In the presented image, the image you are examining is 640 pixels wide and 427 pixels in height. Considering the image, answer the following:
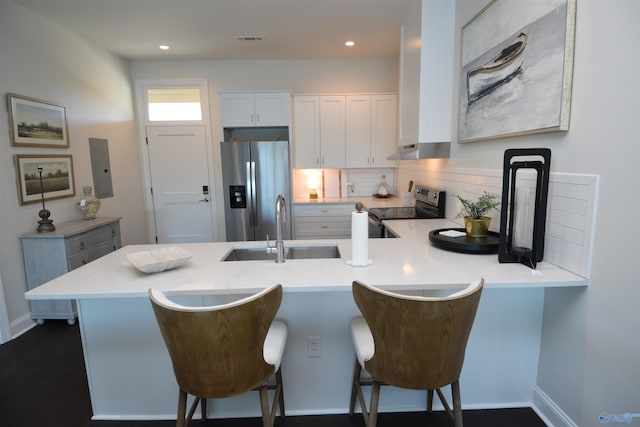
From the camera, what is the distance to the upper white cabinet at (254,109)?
439cm

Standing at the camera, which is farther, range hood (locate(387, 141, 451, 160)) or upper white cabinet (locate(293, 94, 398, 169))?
upper white cabinet (locate(293, 94, 398, 169))

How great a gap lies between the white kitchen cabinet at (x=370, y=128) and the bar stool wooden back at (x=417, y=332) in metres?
3.50

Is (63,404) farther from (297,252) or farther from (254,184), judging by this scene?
(254,184)

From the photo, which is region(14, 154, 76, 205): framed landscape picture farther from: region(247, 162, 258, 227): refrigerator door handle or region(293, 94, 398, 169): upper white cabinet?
region(293, 94, 398, 169): upper white cabinet

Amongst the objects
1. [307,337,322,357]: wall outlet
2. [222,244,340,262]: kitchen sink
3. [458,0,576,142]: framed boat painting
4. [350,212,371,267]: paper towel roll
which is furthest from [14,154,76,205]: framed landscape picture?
[458,0,576,142]: framed boat painting

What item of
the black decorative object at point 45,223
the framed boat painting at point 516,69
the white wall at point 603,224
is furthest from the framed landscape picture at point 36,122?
the white wall at point 603,224

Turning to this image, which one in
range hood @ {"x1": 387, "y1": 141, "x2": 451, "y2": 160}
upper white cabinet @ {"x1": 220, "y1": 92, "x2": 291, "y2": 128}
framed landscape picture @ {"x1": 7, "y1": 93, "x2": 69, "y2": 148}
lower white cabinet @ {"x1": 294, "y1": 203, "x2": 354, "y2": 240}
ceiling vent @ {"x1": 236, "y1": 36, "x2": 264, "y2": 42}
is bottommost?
lower white cabinet @ {"x1": 294, "y1": 203, "x2": 354, "y2": 240}

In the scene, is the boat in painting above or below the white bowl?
above

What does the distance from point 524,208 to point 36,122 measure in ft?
12.8

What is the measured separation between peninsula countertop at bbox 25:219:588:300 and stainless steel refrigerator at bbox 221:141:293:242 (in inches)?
90.6

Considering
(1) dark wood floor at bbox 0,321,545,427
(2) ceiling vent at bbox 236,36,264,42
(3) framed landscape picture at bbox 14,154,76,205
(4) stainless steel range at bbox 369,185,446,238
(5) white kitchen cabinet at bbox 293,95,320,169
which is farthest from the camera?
(5) white kitchen cabinet at bbox 293,95,320,169

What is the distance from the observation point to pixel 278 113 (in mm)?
4414

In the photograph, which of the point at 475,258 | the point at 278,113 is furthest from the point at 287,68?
the point at 475,258

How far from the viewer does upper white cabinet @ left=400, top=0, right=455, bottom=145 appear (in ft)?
9.06
